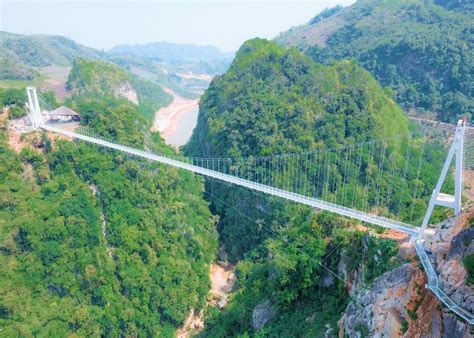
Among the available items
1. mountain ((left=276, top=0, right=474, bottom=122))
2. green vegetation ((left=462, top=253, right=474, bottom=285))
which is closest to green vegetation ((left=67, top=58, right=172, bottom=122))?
mountain ((left=276, top=0, right=474, bottom=122))

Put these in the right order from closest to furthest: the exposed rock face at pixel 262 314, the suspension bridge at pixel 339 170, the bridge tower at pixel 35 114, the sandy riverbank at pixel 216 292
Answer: the exposed rock face at pixel 262 314
the sandy riverbank at pixel 216 292
the suspension bridge at pixel 339 170
the bridge tower at pixel 35 114

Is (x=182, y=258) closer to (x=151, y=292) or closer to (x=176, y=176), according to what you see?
(x=151, y=292)

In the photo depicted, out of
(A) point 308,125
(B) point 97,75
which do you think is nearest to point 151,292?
(A) point 308,125

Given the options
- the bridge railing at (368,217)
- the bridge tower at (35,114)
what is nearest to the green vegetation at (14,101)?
the bridge tower at (35,114)

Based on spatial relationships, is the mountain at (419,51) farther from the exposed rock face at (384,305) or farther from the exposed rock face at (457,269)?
the exposed rock face at (457,269)

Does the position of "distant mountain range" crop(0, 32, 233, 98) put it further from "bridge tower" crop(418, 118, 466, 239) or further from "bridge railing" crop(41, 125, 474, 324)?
"bridge tower" crop(418, 118, 466, 239)

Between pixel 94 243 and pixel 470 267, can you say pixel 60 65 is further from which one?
pixel 470 267

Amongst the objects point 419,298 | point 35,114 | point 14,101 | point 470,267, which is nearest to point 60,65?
point 14,101
